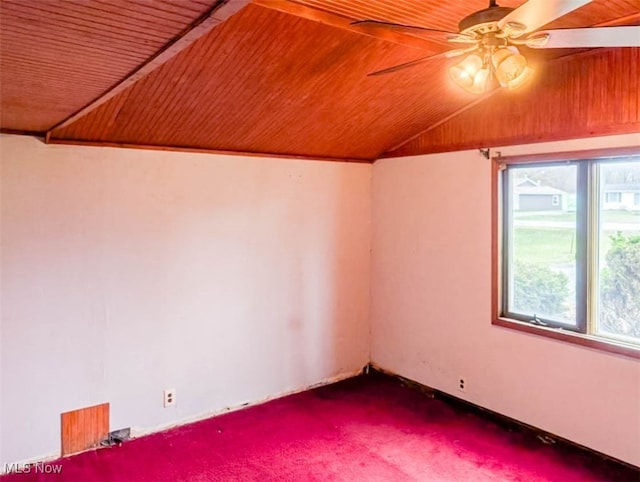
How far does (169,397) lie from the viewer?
362 cm

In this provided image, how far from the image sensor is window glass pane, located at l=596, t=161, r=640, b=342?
9.89 ft

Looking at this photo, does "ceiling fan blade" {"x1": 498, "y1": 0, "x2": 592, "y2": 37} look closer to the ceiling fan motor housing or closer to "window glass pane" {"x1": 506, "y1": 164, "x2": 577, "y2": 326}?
the ceiling fan motor housing

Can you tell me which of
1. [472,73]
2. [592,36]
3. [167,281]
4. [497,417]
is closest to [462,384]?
[497,417]

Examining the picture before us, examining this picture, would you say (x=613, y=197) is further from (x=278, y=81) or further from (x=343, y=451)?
(x=343, y=451)

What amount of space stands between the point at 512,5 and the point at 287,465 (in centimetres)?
283

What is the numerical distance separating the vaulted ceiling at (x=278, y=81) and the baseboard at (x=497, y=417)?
1943mm

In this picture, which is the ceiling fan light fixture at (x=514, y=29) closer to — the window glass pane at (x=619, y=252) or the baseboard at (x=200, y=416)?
the window glass pane at (x=619, y=252)

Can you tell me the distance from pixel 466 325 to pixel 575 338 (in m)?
0.84

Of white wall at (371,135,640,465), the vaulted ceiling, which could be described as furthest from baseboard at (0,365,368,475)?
the vaulted ceiling

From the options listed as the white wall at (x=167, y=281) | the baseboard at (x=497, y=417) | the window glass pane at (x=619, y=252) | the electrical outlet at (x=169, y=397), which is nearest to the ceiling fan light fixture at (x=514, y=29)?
the window glass pane at (x=619, y=252)

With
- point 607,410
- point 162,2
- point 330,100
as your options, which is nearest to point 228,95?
point 330,100

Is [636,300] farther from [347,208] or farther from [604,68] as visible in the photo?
[347,208]

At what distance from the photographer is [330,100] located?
3256mm

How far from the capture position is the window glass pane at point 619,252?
9.89ft
